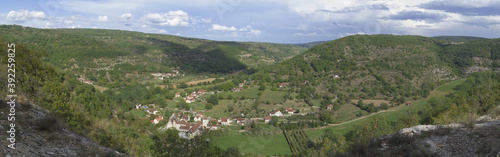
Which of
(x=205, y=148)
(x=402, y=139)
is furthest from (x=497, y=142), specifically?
(x=205, y=148)

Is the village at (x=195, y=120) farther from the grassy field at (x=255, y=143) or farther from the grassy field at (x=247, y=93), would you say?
the grassy field at (x=247, y=93)

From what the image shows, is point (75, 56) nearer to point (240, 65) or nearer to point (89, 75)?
point (89, 75)

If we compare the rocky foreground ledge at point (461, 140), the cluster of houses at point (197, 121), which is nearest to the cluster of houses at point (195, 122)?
the cluster of houses at point (197, 121)

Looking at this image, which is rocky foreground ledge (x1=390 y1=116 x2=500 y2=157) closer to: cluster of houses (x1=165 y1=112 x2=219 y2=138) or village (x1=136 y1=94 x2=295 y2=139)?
cluster of houses (x1=165 y1=112 x2=219 y2=138)

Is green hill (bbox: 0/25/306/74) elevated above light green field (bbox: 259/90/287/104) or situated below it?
above

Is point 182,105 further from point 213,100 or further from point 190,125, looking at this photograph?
point 190,125

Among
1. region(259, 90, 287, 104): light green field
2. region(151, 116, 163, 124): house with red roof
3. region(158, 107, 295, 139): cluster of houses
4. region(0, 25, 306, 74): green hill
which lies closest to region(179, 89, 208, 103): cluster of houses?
region(158, 107, 295, 139): cluster of houses

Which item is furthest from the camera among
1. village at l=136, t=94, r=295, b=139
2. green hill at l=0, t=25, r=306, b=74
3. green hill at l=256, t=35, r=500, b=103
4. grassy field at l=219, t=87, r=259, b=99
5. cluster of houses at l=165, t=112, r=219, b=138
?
green hill at l=0, t=25, r=306, b=74
